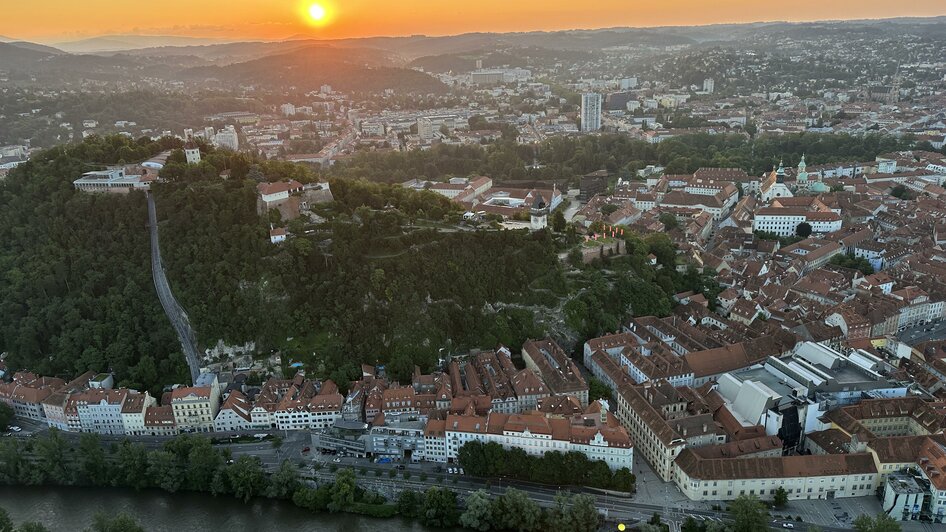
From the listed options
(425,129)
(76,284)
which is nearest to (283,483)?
(76,284)

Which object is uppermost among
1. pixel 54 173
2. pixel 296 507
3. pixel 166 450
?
pixel 54 173

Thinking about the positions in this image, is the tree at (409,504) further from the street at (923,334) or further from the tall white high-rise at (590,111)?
the tall white high-rise at (590,111)

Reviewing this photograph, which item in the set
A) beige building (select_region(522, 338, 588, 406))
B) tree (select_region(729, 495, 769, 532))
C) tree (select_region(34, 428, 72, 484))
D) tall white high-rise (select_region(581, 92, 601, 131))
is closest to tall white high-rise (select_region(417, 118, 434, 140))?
tall white high-rise (select_region(581, 92, 601, 131))

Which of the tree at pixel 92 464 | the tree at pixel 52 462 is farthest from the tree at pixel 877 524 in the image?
the tree at pixel 52 462

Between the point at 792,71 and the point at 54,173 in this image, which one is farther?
the point at 792,71

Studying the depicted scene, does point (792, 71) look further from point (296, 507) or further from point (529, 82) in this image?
point (296, 507)

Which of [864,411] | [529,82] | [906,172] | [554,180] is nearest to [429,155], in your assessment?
[554,180]
